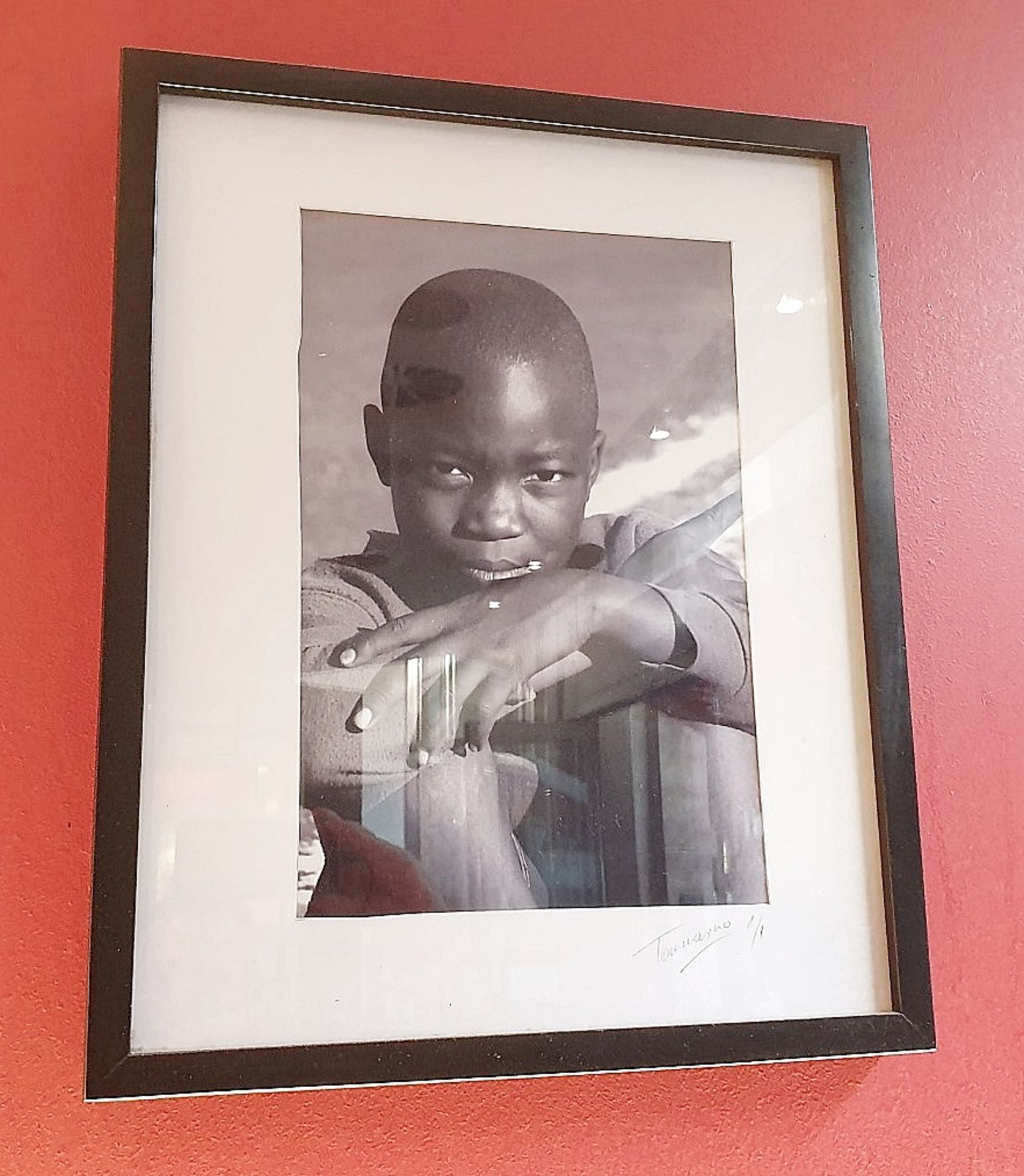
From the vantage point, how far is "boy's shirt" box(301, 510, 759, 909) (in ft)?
2.55

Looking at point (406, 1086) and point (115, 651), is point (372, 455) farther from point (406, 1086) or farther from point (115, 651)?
point (406, 1086)

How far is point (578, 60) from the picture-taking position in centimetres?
93

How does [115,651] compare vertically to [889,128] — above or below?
below

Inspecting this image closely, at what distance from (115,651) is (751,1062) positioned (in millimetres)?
473

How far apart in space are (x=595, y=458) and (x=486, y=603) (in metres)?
0.13

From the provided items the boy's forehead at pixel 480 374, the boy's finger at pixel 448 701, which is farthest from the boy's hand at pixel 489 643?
the boy's forehead at pixel 480 374

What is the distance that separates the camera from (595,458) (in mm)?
849

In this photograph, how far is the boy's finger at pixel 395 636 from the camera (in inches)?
31.1

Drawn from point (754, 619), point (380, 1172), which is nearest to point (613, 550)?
point (754, 619)

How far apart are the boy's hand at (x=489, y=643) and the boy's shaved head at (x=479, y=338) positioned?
125 mm

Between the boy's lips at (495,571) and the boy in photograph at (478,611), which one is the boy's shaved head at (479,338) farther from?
the boy's lips at (495,571)

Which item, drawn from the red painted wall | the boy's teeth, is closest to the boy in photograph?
the boy's teeth
